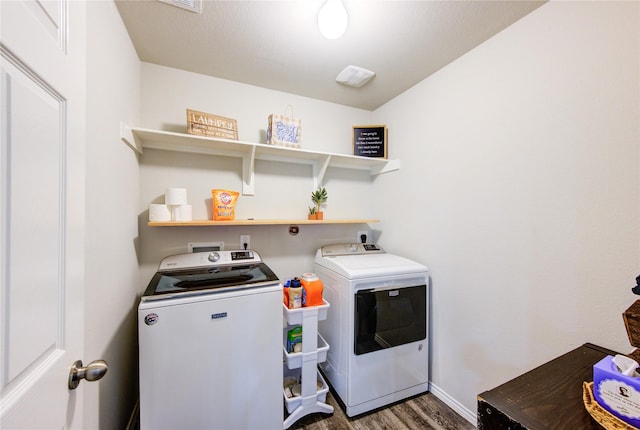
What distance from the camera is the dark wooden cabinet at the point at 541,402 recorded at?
68 centimetres

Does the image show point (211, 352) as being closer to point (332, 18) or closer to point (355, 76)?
point (332, 18)

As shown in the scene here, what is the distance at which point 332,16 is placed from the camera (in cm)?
119

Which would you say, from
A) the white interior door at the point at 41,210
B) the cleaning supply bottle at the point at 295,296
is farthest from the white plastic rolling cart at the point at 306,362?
the white interior door at the point at 41,210

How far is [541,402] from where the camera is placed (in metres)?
0.75

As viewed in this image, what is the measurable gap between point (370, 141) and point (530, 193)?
4.34 feet

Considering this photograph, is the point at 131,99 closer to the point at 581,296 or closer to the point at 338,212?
the point at 338,212

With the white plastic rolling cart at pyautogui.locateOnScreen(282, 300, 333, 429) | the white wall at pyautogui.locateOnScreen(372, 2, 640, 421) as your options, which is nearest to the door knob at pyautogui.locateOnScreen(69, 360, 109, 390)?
the white plastic rolling cart at pyautogui.locateOnScreen(282, 300, 333, 429)

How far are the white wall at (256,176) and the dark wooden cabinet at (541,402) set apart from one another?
161 cm

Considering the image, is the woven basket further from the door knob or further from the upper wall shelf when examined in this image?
the upper wall shelf

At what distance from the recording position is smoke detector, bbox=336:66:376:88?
5.98 ft

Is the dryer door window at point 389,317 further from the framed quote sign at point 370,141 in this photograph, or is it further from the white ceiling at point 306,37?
the white ceiling at point 306,37

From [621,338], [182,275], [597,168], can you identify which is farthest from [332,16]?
[621,338]

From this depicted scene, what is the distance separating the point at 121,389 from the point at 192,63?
2.14 m

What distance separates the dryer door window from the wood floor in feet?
1.47
